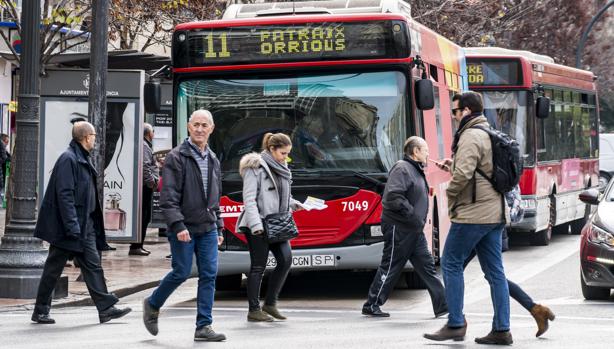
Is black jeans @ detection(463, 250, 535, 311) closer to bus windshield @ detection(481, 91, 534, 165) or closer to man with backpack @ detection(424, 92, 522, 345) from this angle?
man with backpack @ detection(424, 92, 522, 345)

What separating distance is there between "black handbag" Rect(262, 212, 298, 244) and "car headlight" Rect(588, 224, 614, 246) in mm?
3152

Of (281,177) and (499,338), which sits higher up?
(281,177)

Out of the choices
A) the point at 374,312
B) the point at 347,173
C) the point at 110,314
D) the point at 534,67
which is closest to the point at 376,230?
the point at 347,173

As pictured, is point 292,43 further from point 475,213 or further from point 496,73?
point 496,73

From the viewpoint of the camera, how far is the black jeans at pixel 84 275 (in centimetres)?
1183

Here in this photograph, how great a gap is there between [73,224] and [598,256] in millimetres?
4896

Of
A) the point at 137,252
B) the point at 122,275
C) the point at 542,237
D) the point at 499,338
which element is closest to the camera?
the point at 499,338

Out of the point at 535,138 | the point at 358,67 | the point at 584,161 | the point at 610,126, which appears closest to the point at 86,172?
the point at 358,67

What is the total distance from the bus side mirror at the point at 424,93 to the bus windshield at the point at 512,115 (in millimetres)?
8068

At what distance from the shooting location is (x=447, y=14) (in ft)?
110

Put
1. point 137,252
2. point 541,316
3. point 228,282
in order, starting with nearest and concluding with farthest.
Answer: point 541,316 → point 228,282 → point 137,252

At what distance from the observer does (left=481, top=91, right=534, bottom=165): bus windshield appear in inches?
850

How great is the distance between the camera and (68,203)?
11.7 metres

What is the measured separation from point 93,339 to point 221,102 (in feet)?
12.8
